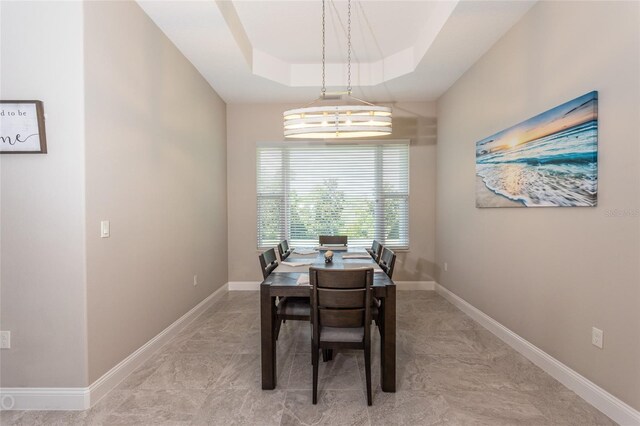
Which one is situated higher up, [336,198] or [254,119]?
[254,119]

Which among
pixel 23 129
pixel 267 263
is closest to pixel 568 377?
pixel 267 263

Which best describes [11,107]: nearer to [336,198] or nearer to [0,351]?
[0,351]

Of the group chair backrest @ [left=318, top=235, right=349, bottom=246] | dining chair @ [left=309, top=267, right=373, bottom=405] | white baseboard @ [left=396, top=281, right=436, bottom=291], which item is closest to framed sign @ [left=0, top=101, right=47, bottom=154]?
dining chair @ [left=309, top=267, right=373, bottom=405]

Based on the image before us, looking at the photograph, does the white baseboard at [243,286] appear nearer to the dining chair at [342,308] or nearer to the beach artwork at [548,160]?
the dining chair at [342,308]

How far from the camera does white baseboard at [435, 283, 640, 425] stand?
1855mm

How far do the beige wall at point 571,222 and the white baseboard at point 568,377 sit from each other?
5 centimetres

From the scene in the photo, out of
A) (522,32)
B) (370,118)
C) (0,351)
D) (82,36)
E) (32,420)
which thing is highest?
(522,32)

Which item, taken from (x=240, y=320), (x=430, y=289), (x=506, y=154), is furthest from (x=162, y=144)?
(x=430, y=289)

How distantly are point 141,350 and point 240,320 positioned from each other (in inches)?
45.6

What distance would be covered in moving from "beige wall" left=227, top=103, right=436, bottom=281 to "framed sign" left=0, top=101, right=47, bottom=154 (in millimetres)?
3054

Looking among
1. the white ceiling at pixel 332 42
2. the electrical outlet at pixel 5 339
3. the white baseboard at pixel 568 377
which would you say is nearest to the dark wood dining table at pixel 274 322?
the white baseboard at pixel 568 377

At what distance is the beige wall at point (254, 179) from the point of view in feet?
16.1

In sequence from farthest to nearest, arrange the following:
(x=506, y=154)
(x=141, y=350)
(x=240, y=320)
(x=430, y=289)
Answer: (x=430, y=289)
(x=240, y=320)
(x=506, y=154)
(x=141, y=350)

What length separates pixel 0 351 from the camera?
205 cm
